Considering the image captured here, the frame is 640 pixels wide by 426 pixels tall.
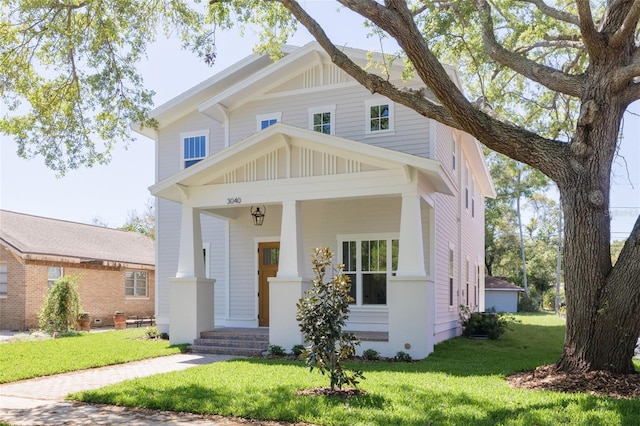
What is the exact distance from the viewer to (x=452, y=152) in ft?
54.5

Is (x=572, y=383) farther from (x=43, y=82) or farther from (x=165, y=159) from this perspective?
(x=165, y=159)

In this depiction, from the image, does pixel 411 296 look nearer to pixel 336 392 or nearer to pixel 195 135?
pixel 336 392

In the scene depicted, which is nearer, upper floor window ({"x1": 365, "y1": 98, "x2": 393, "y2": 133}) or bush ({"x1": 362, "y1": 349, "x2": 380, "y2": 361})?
bush ({"x1": 362, "y1": 349, "x2": 380, "y2": 361})

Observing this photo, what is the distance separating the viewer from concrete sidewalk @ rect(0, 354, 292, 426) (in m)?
6.54

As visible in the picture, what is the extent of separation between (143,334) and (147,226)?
105 ft

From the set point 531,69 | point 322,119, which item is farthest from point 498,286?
point 531,69

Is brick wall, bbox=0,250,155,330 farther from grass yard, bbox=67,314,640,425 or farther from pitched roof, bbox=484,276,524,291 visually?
pitched roof, bbox=484,276,524,291

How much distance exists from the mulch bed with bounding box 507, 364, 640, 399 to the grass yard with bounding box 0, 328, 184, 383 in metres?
7.64

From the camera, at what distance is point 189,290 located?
1320 centimetres

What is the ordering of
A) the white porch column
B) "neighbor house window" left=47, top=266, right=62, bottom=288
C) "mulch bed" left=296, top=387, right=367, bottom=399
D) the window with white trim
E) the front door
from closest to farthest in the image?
1. "mulch bed" left=296, top=387, right=367, bottom=399
2. the white porch column
3. the window with white trim
4. the front door
5. "neighbor house window" left=47, top=266, right=62, bottom=288

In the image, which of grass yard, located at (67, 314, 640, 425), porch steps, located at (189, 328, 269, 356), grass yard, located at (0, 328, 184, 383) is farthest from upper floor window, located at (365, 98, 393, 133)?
grass yard, located at (0, 328, 184, 383)

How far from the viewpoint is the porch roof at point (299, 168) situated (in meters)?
11.5

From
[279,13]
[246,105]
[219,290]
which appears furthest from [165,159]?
[279,13]

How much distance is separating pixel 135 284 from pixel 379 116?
16011 millimetres
